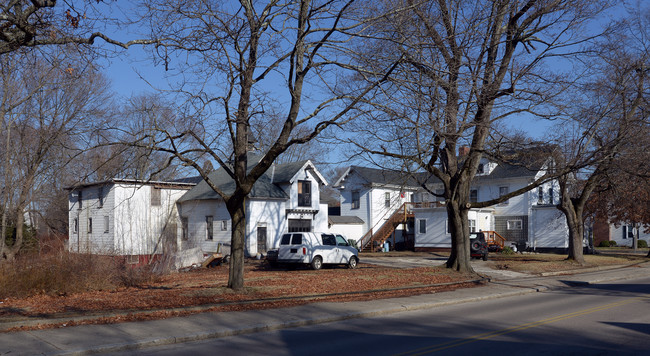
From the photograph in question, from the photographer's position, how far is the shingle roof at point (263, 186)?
36688 mm

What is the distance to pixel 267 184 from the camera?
3781cm

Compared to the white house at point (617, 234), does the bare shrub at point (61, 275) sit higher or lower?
higher

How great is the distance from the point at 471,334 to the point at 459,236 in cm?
1251

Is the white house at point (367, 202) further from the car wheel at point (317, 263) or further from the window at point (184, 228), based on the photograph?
the car wheel at point (317, 263)

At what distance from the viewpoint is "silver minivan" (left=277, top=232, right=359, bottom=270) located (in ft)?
87.1

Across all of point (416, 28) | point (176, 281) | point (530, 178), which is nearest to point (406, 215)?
point (530, 178)

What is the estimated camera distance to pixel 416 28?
14.5 meters

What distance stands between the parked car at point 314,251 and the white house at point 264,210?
313 inches

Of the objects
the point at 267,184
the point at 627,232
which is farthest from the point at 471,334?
the point at 627,232

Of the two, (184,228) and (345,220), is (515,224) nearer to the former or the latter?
(345,220)

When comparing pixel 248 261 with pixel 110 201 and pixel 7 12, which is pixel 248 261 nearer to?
pixel 110 201

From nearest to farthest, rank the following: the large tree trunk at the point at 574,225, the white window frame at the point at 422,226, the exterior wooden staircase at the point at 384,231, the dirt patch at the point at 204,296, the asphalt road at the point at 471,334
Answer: the asphalt road at the point at 471,334, the dirt patch at the point at 204,296, the large tree trunk at the point at 574,225, the white window frame at the point at 422,226, the exterior wooden staircase at the point at 384,231

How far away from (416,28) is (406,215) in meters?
36.8

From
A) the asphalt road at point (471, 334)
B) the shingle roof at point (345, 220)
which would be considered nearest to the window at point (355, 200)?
the shingle roof at point (345, 220)
